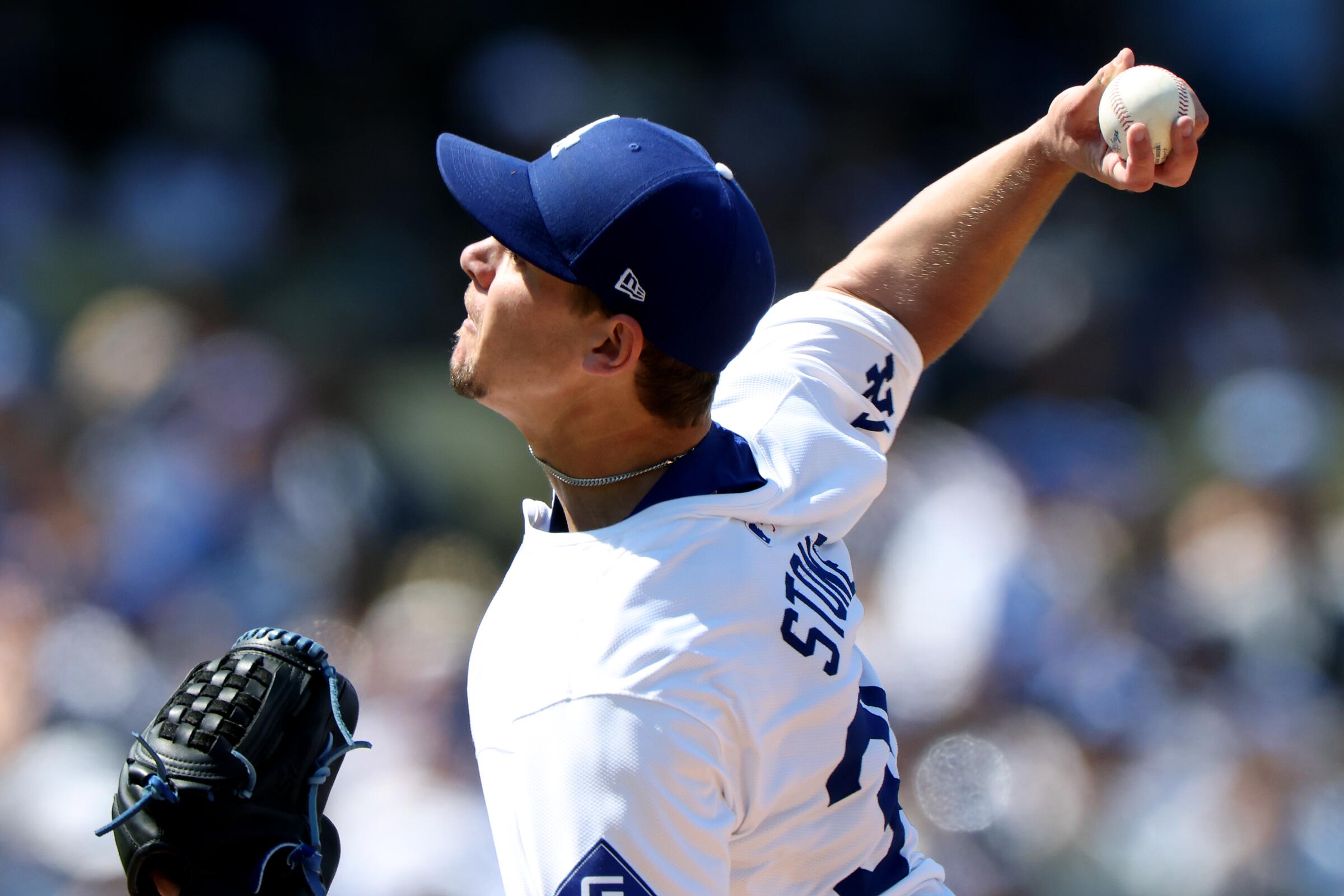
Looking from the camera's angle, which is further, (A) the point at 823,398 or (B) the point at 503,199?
(A) the point at 823,398

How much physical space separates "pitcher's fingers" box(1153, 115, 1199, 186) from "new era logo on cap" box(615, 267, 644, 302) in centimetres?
71

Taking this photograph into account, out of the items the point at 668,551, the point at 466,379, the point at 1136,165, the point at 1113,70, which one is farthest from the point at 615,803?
the point at 1113,70

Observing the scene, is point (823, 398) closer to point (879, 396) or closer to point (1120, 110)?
point (879, 396)

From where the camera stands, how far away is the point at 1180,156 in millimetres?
1754

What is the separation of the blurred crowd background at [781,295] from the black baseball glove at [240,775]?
6.95 feet

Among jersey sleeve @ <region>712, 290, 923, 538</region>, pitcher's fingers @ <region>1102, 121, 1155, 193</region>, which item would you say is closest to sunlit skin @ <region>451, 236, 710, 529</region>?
jersey sleeve @ <region>712, 290, 923, 538</region>

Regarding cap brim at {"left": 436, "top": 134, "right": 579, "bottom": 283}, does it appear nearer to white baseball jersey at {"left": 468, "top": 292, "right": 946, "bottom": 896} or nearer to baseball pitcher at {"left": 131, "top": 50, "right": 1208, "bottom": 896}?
baseball pitcher at {"left": 131, "top": 50, "right": 1208, "bottom": 896}

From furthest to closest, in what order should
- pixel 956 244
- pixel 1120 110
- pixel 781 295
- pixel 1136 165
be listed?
pixel 781 295, pixel 956 244, pixel 1120 110, pixel 1136 165

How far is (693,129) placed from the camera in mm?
5793

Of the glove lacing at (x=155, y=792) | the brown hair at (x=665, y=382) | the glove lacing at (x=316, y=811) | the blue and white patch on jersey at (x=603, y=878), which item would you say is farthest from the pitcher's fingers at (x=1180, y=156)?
the glove lacing at (x=155, y=792)

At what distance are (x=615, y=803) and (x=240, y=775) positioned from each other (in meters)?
0.49

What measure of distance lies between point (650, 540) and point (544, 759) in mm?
300

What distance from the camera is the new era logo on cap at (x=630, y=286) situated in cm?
165

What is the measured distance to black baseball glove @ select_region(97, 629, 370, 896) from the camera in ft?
5.03
